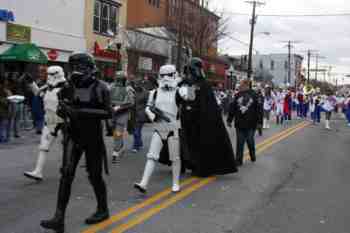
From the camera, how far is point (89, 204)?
673 cm

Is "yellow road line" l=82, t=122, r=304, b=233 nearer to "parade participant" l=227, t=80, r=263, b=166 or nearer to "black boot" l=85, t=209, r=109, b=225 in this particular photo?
"black boot" l=85, t=209, r=109, b=225

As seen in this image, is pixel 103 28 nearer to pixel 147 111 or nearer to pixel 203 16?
pixel 203 16

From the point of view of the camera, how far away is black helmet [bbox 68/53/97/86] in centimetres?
550

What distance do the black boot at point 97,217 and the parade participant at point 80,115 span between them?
407 mm

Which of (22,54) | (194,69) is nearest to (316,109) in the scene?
(22,54)

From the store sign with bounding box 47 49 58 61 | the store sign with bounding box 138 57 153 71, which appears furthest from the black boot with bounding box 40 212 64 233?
the store sign with bounding box 138 57 153 71

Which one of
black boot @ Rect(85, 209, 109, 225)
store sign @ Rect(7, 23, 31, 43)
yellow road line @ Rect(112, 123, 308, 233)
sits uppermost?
store sign @ Rect(7, 23, 31, 43)

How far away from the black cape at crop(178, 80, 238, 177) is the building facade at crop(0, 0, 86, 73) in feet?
48.4

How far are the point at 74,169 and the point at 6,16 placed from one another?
687 inches

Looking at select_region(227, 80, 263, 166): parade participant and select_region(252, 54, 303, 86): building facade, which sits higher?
select_region(252, 54, 303, 86): building facade

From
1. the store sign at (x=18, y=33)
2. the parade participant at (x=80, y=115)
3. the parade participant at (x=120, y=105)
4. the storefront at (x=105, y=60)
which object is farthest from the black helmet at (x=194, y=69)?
the storefront at (x=105, y=60)

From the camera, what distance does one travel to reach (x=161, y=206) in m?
6.80

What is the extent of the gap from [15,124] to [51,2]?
39.9ft

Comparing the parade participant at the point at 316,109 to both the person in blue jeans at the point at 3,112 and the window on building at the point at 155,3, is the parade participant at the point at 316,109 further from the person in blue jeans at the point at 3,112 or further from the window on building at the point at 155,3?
the window on building at the point at 155,3
